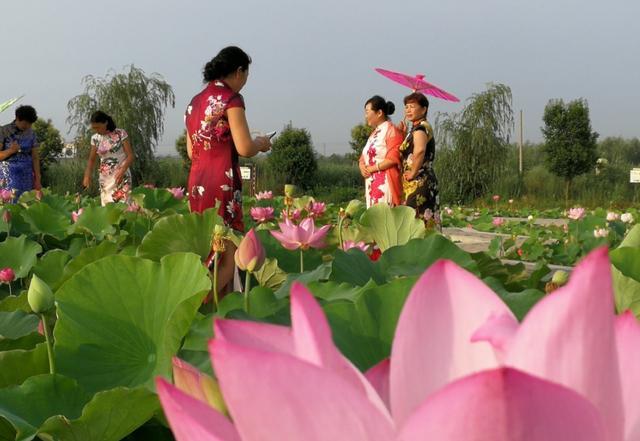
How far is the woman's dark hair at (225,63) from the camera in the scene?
2227mm

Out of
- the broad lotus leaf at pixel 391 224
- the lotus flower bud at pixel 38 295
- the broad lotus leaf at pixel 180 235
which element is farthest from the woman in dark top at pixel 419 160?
the lotus flower bud at pixel 38 295

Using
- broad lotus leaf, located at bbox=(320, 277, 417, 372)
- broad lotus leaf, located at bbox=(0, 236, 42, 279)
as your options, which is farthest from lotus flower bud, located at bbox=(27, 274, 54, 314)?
broad lotus leaf, located at bbox=(0, 236, 42, 279)

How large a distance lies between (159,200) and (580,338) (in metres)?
2.68

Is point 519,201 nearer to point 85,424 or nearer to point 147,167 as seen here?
point 147,167

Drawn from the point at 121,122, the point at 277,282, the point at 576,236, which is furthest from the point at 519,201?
the point at 277,282

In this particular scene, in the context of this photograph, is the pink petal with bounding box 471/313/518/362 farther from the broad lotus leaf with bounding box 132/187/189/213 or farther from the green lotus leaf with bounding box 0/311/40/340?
the broad lotus leaf with bounding box 132/187/189/213

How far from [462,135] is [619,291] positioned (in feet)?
44.7

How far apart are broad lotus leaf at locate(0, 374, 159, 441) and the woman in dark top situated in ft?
9.63

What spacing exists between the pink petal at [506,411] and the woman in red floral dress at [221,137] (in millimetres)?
2015

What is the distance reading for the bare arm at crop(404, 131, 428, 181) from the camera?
353 cm

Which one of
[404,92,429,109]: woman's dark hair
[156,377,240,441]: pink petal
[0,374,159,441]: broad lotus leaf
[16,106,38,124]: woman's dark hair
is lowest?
[0,374,159,441]: broad lotus leaf

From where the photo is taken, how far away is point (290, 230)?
4.32 ft

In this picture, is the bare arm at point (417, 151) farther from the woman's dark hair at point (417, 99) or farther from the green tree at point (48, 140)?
the green tree at point (48, 140)

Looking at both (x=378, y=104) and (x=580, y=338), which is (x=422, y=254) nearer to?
(x=580, y=338)
